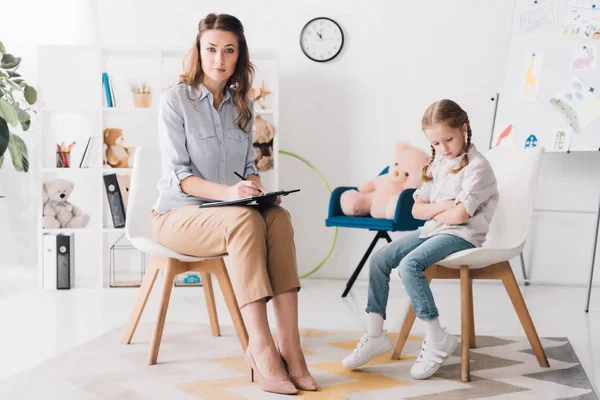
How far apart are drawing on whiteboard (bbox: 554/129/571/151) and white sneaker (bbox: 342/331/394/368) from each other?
181 cm

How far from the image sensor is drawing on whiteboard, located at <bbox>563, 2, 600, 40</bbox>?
133 inches

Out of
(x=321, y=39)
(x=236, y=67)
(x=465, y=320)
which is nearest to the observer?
(x=465, y=320)

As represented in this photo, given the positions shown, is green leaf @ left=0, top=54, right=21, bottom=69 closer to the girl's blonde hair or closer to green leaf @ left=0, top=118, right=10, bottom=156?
green leaf @ left=0, top=118, right=10, bottom=156

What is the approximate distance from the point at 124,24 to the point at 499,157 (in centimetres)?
254

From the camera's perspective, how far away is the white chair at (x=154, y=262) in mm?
2121

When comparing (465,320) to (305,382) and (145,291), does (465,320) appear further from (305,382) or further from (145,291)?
(145,291)

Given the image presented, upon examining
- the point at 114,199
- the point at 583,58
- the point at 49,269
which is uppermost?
the point at 583,58

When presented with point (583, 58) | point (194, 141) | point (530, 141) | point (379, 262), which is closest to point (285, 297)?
point (379, 262)

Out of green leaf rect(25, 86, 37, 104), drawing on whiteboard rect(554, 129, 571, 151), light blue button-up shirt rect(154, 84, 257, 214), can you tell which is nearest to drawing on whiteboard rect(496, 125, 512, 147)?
drawing on whiteboard rect(554, 129, 571, 151)

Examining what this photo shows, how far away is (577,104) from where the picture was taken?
3354 millimetres

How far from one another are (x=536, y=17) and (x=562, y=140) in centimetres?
66

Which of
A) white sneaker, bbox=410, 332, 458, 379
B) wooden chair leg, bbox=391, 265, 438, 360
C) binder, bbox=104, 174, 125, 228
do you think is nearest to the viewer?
white sneaker, bbox=410, 332, 458, 379

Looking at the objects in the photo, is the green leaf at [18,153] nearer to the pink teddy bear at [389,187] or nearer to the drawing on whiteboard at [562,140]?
the pink teddy bear at [389,187]

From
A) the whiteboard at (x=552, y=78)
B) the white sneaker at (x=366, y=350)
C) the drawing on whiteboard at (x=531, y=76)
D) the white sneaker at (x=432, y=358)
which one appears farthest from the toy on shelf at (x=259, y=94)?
the white sneaker at (x=432, y=358)
